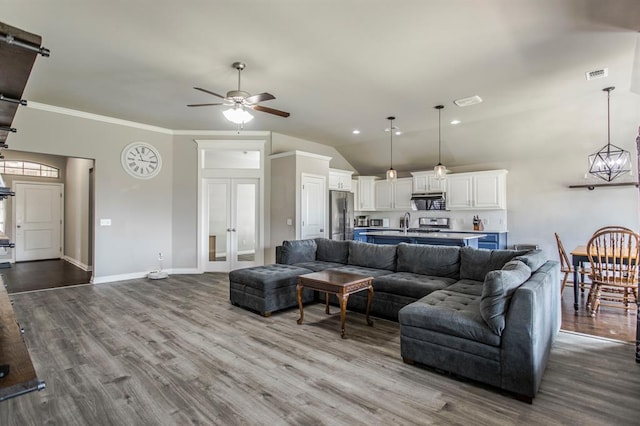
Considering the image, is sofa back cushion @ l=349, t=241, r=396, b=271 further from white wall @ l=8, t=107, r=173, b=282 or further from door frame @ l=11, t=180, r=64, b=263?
door frame @ l=11, t=180, r=64, b=263

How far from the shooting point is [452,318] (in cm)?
261

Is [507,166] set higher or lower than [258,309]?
higher

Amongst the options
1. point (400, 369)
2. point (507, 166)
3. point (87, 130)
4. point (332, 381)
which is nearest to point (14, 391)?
point (332, 381)

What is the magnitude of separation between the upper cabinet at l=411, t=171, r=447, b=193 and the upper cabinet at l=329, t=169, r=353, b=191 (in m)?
1.64

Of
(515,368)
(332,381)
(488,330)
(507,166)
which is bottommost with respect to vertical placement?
(332,381)

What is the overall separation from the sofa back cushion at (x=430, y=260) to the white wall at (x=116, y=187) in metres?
4.78

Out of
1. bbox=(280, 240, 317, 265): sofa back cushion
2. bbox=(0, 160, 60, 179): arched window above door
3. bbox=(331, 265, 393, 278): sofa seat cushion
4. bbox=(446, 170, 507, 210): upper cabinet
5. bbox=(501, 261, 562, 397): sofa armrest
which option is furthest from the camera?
bbox=(0, 160, 60, 179): arched window above door

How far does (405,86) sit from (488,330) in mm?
3365

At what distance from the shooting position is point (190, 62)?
3842mm

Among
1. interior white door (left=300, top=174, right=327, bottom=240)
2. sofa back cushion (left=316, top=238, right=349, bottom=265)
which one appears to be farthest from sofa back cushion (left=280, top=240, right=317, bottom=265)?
interior white door (left=300, top=174, right=327, bottom=240)

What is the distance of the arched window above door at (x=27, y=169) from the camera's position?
8125 millimetres

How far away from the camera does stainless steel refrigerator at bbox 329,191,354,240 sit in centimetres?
731

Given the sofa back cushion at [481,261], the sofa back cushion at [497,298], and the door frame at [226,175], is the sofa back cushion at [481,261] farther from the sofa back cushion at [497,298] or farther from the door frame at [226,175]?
the door frame at [226,175]

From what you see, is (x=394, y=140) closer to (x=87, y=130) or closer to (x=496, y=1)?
(x=496, y=1)
